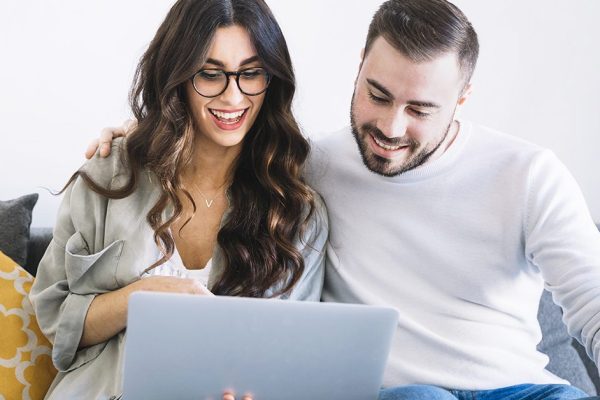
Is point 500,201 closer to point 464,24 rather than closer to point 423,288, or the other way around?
point 423,288

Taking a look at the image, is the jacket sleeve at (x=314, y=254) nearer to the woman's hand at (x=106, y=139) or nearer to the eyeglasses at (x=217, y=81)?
the eyeglasses at (x=217, y=81)

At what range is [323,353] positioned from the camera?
4.65 feet

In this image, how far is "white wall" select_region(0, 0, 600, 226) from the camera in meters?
2.24

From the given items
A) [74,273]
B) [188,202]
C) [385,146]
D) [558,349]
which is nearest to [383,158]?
[385,146]

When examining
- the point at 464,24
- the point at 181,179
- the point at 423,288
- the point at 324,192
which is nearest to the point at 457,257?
the point at 423,288

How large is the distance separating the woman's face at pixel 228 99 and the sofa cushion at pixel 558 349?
102 cm

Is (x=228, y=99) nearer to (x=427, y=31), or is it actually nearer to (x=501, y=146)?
(x=427, y=31)

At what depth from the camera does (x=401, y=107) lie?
1723 mm

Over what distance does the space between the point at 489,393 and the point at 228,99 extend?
840 millimetres

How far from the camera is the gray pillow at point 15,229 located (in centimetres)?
207

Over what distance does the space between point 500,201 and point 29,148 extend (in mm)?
1305

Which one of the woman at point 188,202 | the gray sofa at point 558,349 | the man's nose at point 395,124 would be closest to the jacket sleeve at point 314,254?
the woman at point 188,202

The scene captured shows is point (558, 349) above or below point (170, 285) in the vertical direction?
below

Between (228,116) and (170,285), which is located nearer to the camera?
(170,285)
